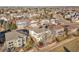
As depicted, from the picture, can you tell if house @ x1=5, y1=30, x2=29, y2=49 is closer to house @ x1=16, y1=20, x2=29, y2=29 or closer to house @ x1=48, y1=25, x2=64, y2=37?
house @ x1=16, y1=20, x2=29, y2=29

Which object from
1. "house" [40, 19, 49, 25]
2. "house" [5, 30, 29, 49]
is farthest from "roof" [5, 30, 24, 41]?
"house" [40, 19, 49, 25]

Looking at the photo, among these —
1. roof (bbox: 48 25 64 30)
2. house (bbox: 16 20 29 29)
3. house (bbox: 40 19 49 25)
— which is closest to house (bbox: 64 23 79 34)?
roof (bbox: 48 25 64 30)

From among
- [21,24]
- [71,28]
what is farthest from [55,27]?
[21,24]

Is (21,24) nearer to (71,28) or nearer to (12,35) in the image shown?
(12,35)

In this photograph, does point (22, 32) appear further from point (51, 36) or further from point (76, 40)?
point (76, 40)

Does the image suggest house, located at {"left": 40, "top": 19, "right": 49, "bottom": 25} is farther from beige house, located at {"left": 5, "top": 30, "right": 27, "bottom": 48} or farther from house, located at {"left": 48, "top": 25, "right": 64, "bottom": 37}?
beige house, located at {"left": 5, "top": 30, "right": 27, "bottom": 48}

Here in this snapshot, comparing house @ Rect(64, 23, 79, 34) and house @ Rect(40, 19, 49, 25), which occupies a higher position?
house @ Rect(40, 19, 49, 25)

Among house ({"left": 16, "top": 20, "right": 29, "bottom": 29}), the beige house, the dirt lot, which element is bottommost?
the dirt lot
